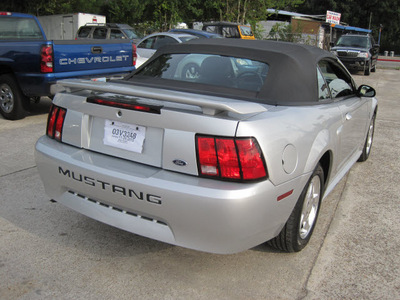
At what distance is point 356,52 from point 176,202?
722 inches

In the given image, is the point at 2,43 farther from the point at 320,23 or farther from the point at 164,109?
the point at 320,23

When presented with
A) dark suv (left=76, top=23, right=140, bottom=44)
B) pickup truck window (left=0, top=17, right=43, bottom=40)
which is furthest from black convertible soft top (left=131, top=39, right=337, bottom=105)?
dark suv (left=76, top=23, right=140, bottom=44)

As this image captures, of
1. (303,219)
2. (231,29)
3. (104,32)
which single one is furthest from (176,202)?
(231,29)

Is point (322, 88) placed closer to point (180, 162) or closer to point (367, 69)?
point (180, 162)

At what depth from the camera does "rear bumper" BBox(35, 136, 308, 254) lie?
2346 mm

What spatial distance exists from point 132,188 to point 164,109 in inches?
20.2

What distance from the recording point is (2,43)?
22.0 feet

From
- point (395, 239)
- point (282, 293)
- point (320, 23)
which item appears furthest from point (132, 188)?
point (320, 23)

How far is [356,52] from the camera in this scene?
18594 mm

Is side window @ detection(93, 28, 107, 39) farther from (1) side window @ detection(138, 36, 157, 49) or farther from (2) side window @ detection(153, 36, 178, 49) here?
(2) side window @ detection(153, 36, 178, 49)

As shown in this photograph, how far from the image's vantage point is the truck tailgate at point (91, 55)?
6.77 m

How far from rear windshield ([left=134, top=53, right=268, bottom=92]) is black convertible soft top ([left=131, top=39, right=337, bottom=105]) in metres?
0.06

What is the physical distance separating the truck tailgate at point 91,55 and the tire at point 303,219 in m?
5.00

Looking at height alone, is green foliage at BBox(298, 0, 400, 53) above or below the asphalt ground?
above
